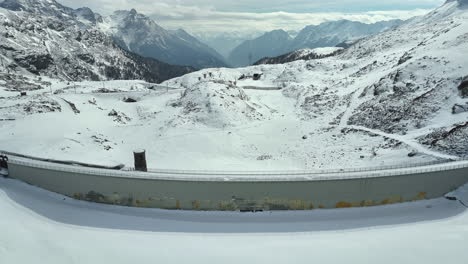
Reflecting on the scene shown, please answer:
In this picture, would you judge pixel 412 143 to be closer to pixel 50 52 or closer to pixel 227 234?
pixel 227 234

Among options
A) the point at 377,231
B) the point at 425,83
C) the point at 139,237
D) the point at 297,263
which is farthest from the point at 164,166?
the point at 425,83

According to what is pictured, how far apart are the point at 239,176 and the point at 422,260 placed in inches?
449

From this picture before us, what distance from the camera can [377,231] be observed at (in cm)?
1817

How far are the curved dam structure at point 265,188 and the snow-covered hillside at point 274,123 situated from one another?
780cm

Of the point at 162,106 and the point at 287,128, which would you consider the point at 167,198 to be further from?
the point at 162,106

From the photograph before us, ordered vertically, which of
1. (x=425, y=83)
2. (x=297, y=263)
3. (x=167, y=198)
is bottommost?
(x=297, y=263)

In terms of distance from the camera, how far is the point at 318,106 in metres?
51.6

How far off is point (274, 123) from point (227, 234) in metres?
30.5

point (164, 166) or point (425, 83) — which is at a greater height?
point (425, 83)

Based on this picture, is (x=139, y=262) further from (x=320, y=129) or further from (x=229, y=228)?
(x=320, y=129)

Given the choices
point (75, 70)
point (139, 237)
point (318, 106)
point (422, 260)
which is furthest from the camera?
point (75, 70)

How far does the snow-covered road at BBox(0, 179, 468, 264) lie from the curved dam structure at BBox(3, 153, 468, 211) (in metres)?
0.60

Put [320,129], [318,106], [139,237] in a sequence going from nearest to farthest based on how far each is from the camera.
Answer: [139,237]
[320,129]
[318,106]

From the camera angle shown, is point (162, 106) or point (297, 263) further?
point (162, 106)
